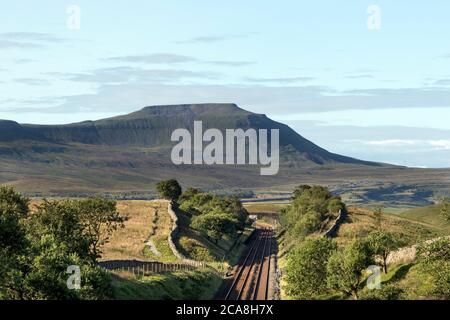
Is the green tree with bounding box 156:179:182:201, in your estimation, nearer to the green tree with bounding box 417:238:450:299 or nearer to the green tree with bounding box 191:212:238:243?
the green tree with bounding box 191:212:238:243

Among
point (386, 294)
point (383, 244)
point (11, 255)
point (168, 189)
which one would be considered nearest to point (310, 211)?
point (168, 189)

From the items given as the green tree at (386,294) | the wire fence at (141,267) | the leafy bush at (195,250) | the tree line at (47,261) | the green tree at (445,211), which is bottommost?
the leafy bush at (195,250)

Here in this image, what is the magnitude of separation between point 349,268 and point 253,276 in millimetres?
36453

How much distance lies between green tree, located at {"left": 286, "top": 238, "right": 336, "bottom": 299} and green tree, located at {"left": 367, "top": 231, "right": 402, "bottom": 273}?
16.5ft

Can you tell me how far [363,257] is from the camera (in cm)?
6950

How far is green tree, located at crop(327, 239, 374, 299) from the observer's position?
68.2 metres

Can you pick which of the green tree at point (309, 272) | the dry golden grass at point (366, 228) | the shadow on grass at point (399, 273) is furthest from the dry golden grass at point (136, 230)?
the shadow on grass at point (399, 273)

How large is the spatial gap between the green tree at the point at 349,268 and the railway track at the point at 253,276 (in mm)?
13866

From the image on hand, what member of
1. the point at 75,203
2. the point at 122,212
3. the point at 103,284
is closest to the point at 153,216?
the point at 122,212

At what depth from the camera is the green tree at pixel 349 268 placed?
68.2m

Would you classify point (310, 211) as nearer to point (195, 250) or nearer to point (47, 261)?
point (195, 250)

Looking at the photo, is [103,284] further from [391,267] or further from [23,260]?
[391,267]

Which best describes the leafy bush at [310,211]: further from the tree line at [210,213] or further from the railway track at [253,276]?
the tree line at [210,213]
